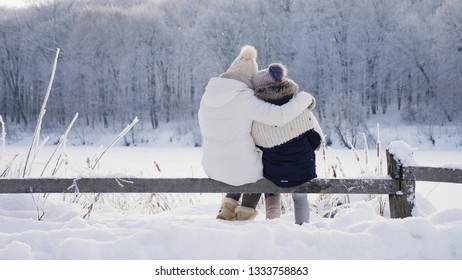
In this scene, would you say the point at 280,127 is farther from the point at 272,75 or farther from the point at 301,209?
the point at 301,209

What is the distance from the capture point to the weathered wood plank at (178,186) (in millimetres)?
3678

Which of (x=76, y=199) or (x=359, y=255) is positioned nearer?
(x=359, y=255)

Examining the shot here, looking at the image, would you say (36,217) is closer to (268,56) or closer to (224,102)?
(224,102)

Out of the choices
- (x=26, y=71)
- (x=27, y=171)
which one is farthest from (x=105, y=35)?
(x=27, y=171)

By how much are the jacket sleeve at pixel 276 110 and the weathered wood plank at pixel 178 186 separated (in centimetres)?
46

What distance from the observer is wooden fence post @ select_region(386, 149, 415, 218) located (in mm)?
3711

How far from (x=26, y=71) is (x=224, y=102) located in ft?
116

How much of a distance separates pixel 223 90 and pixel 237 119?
23cm

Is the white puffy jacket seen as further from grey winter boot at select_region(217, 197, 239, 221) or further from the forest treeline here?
the forest treeline

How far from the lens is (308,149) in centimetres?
370

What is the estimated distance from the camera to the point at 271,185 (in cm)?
368

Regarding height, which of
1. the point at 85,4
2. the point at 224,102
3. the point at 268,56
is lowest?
the point at 268,56

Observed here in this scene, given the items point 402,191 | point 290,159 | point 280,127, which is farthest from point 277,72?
point 402,191

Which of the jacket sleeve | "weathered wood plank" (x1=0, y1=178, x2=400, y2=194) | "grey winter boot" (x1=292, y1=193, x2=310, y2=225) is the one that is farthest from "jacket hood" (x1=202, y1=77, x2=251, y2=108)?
"grey winter boot" (x1=292, y1=193, x2=310, y2=225)
